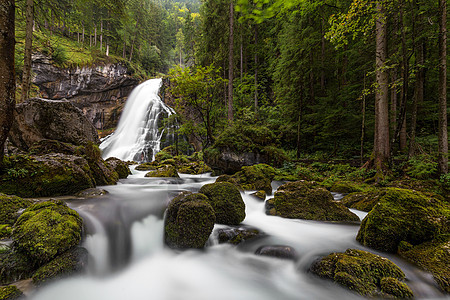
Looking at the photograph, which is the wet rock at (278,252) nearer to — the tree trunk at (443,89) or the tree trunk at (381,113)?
the tree trunk at (443,89)

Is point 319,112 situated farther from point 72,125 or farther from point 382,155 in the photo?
point 72,125

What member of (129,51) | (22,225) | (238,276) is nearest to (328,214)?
(238,276)

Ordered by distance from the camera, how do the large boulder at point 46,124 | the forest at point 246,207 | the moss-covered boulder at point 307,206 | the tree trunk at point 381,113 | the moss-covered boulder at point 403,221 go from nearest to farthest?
the forest at point 246,207, the moss-covered boulder at point 403,221, the moss-covered boulder at point 307,206, the large boulder at point 46,124, the tree trunk at point 381,113

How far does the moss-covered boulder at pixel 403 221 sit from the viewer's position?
280 centimetres

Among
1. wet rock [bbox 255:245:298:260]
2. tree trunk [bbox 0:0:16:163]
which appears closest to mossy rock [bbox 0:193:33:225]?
tree trunk [bbox 0:0:16:163]

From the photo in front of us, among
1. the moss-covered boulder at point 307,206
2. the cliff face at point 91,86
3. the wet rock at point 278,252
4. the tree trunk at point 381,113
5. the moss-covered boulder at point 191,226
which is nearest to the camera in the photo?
the wet rock at point 278,252

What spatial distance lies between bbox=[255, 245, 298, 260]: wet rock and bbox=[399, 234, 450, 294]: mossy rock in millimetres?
1663

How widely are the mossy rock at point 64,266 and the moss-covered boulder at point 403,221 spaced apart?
4817mm

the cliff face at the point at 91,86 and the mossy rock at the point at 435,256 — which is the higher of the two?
the cliff face at the point at 91,86

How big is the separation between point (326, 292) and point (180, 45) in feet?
212

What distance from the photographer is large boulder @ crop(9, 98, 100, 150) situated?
21.0 feet

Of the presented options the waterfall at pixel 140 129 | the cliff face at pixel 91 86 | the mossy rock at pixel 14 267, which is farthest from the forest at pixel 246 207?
the cliff face at pixel 91 86

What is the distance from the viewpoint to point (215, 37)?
16.1 meters

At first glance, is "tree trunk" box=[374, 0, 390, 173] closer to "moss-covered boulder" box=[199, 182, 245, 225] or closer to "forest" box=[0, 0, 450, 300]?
"forest" box=[0, 0, 450, 300]
